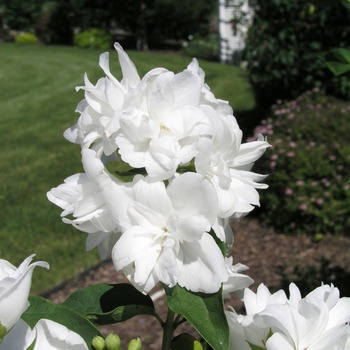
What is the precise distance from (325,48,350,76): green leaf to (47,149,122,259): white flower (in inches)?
37.7

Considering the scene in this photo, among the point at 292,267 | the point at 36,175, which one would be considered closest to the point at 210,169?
the point at 292,267

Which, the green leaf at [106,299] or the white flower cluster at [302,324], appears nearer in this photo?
the white flower cluster at [302,324]

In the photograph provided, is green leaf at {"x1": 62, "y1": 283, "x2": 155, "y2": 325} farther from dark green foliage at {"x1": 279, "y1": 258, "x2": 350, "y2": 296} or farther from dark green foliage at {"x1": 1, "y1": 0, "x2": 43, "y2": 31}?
dark green foliage at {"x1": 1, "y1": 0, "x2": 43, "y2": 31}

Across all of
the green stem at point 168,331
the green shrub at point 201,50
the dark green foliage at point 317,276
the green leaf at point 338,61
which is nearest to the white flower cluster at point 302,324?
the green stem at point 168,331

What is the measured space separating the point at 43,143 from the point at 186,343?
6.80m

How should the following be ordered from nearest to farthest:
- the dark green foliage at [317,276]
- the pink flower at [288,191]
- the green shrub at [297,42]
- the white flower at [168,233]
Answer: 1. the white flower at [168,233]
2. the dark green foliage at [317,276]
3. the pink flower at [288,191]
4. the green shrub at [297,42]

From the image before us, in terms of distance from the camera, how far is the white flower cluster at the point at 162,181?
0.73 meters

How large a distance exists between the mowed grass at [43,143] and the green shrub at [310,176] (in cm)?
163

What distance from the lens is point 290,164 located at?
14.4 feet

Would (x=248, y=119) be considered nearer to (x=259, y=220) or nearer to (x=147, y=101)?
(x=259, y=220)

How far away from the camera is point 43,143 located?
736cm

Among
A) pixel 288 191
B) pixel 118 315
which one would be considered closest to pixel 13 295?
pixel 118 315

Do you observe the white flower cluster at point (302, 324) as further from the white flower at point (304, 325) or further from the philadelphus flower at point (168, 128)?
the philadelphus flower at point (168, 128)

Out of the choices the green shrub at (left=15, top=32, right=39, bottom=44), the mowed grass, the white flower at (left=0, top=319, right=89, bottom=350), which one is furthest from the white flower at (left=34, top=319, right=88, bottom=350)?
the green shrub at (left=15, top=32, right=39, bottom=44)
